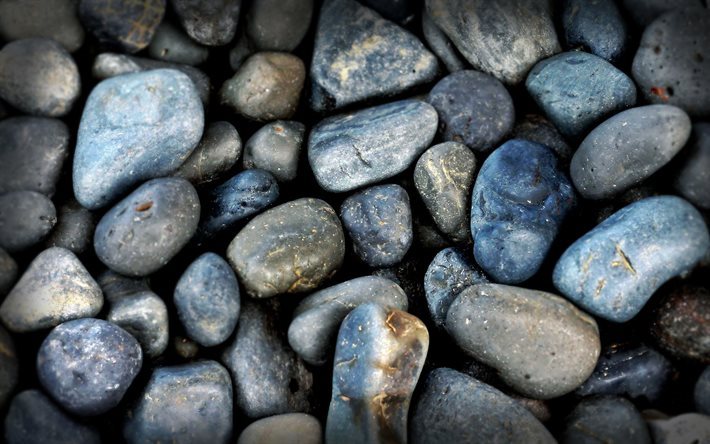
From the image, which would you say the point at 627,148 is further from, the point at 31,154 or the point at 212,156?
the point at 31,154

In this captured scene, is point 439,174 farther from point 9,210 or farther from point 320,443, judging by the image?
point 9,210

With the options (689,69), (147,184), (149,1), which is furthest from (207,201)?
(689,69)

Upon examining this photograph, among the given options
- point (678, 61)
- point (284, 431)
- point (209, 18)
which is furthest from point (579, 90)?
point (284, 431)

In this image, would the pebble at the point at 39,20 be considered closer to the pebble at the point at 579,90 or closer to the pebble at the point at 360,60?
the pebble at the point at 360,60

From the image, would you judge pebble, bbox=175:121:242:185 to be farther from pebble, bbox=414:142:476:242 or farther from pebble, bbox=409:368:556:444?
pebble, bbox=409:368:556:444

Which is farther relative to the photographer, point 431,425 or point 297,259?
point 297,259

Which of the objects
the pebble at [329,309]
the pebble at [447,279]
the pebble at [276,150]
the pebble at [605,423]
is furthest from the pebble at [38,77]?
the pebble at [605,423]

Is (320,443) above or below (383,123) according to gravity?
below
